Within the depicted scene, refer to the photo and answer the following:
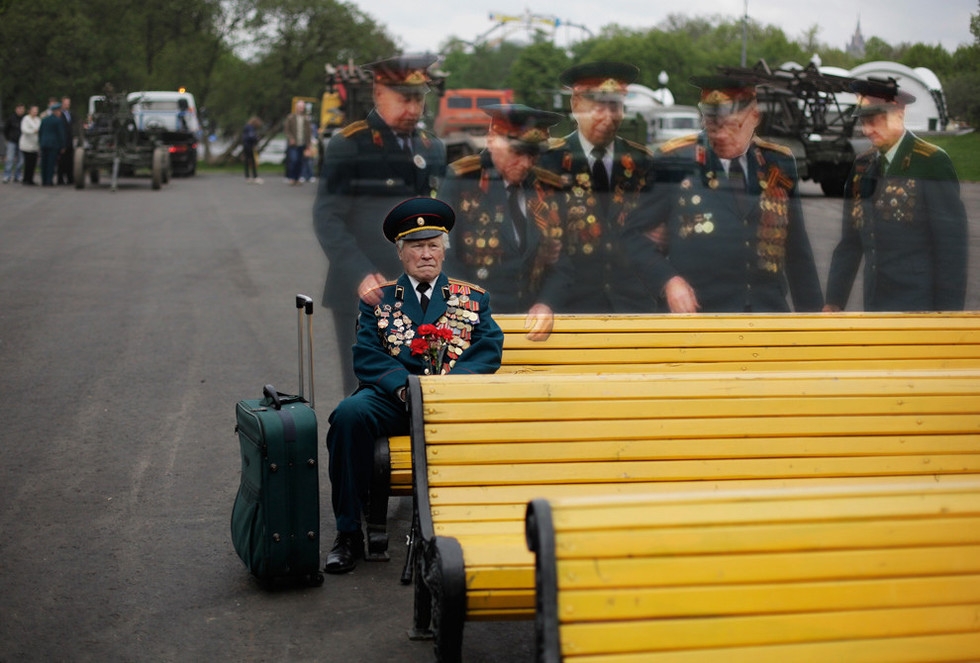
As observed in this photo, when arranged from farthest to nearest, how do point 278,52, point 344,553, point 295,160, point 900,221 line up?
point 278,52 → point 295,160 → point 900,221 → point 344,553

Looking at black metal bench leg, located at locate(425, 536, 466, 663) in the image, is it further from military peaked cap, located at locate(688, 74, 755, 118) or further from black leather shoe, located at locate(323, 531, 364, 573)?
military peaked cap, located at locate(688, 74, 755, 118)

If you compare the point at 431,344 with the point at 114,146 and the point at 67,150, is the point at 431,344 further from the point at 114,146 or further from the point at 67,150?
the point at 67,150

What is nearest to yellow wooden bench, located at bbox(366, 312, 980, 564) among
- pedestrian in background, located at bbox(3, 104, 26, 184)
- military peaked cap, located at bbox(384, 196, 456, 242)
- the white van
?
military peaked cap, located at bbox(384, 196, 456, 242)

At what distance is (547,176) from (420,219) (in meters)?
1.60

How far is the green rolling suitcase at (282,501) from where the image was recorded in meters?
4.89

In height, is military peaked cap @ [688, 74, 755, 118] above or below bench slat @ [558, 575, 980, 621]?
above

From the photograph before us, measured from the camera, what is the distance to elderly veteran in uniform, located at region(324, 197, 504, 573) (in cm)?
510

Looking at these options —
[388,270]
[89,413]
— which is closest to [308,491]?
[388,270]

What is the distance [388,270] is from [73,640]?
294 centimetres

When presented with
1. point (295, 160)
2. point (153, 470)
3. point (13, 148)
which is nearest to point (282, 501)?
point (153, 470)

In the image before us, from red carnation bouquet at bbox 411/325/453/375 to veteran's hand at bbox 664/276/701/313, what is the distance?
5.49ft

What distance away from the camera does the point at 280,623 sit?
463 centimetres

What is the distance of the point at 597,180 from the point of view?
22.7ft

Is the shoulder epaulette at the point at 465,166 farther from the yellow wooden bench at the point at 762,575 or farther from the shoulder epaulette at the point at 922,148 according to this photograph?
the yellow wooden bench at the point at 762,575
